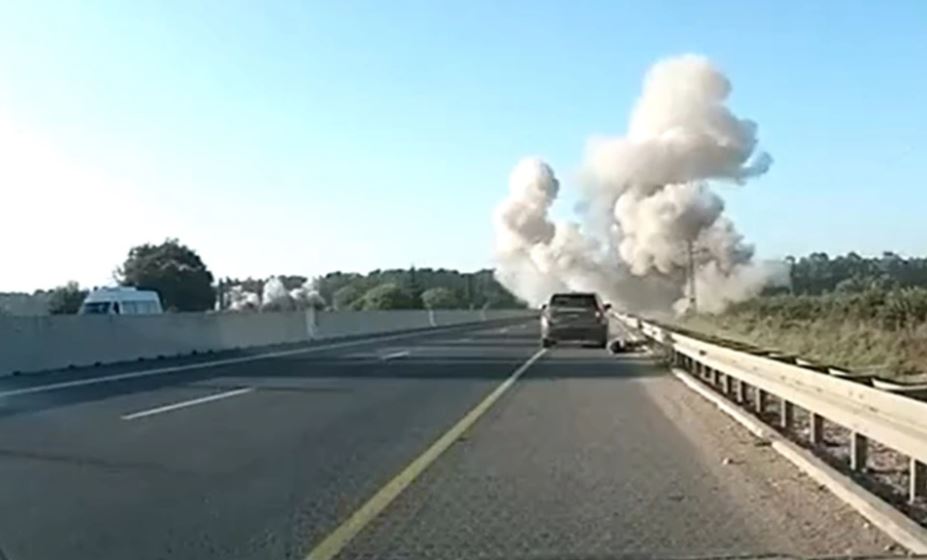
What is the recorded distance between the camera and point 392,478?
39.3 feet

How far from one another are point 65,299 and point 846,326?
215 feet

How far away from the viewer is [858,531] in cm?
919

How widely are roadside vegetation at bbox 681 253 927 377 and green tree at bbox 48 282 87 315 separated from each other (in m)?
37.9

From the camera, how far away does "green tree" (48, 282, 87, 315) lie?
84188mm

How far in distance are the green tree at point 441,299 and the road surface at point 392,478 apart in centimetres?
10219

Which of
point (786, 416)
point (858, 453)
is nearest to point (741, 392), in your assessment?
point (786, 416)

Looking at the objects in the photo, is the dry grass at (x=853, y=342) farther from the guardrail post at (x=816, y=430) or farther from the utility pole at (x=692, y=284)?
the utility pole at (x=692, y=284)

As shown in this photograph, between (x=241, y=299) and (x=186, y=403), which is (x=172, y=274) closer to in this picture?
(x=241, y=299)

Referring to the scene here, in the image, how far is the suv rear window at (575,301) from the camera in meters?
43.7

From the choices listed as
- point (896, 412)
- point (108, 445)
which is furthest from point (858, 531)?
point (108, 445)

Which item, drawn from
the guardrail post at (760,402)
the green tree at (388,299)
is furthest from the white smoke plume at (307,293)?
the guardrail post at (760,402)

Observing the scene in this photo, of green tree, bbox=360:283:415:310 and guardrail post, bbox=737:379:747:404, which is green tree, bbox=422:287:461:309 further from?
guardrail post, bbox=737:379:747:404

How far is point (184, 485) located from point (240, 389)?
12.1 meters

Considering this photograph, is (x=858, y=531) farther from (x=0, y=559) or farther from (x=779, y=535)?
Answer: (x=0, y=559)
